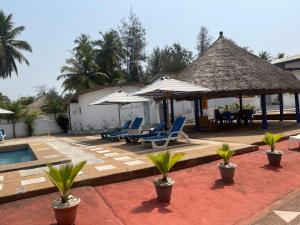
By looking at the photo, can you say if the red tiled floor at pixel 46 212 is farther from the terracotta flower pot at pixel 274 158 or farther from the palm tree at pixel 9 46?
the palm tree at pixel 9 46

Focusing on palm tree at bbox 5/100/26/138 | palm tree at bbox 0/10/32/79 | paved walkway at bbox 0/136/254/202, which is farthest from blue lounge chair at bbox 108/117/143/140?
palm tree at bbox 0/10/32/79

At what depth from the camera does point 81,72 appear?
34312 millimetres

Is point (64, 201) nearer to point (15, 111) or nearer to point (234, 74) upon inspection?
point (234, 74)

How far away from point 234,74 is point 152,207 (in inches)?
456

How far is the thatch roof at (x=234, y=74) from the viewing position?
15.0 meters

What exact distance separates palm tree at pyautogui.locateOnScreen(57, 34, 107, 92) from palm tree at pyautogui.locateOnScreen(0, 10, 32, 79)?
5379 mm

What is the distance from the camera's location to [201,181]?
7.12 m

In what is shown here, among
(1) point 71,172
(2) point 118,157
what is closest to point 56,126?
(2) point 118,157

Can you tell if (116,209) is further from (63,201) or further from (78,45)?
(78,45)

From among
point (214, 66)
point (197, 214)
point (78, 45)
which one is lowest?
point (197, 214)

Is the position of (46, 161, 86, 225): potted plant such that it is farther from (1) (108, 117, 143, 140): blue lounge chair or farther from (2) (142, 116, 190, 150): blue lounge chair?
(1) (108, 117, 143, 140): blue lounge chair

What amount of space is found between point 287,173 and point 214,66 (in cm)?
972

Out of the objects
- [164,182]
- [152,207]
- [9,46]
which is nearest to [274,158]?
[164,182]

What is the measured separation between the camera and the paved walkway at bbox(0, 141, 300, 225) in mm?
5125
